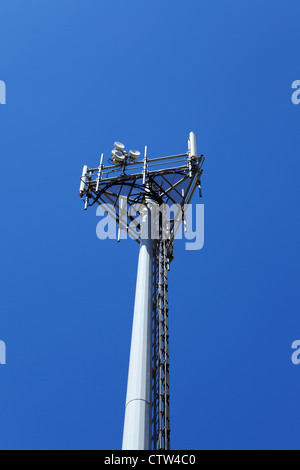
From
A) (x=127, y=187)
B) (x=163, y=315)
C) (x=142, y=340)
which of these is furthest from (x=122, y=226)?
(x=142, y=340)

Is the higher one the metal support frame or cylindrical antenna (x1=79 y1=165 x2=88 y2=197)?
cylindrical antenna (x1=79 y1=165 x2=88 y2=197)

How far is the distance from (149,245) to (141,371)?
6382 millimetres

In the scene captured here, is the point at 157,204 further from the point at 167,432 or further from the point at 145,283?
the point at 167,432

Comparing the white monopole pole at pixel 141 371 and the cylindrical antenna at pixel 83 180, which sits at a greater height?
the cylindrical antenna at pixel 83 180

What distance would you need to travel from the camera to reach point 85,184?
23797 millimetres

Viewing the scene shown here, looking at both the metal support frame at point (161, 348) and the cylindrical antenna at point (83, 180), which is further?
the cylindrical antenna at point (83, 180)

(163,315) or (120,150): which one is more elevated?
(120,150)

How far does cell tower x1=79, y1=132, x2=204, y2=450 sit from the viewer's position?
16156mm

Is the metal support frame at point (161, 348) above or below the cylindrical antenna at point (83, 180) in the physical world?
below

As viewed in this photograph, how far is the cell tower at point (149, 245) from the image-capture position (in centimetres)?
1616

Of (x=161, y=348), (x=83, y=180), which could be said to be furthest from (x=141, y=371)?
(x=83, y=180)

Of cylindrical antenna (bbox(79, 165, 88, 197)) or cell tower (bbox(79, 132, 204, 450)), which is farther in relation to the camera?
cylindrical antenna (bbox(79, 165, 88, 197))

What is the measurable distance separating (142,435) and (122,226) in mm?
11244
